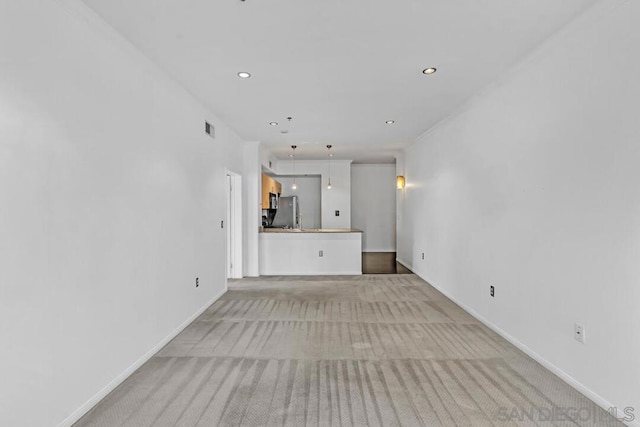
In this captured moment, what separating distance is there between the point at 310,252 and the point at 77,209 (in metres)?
4.89

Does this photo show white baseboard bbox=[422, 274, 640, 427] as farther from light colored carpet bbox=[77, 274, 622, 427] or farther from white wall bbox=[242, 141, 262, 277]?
white wall bbox=[242, 141, 262, 277]

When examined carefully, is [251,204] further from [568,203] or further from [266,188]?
[568,203]

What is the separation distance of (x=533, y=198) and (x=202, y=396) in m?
→ 3.03

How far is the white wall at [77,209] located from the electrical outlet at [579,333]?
10.9 ft

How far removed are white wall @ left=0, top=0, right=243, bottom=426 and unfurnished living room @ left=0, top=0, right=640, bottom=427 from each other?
14 mm

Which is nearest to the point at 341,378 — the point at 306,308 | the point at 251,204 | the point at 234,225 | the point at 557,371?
the point at 557,371

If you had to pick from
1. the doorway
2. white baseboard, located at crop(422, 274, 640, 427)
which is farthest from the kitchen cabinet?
white baseboard, located at crop(422, 274, 640, 427)

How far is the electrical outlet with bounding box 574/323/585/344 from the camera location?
2.35 metres

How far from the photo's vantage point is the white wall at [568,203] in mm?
2025

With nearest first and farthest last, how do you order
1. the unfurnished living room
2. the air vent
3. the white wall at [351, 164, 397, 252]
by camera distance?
the unfurnished living room < the air vent < the white wall at [351, 164, 397, 252]

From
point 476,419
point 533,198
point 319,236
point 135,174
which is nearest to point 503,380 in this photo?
point 476,419

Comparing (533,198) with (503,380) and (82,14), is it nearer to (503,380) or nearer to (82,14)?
(503,380)

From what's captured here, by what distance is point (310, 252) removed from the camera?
676 cm

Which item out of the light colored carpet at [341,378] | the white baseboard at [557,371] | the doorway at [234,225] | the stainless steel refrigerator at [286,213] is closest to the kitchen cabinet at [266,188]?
the stainless steel refrigerator at [286,213]
